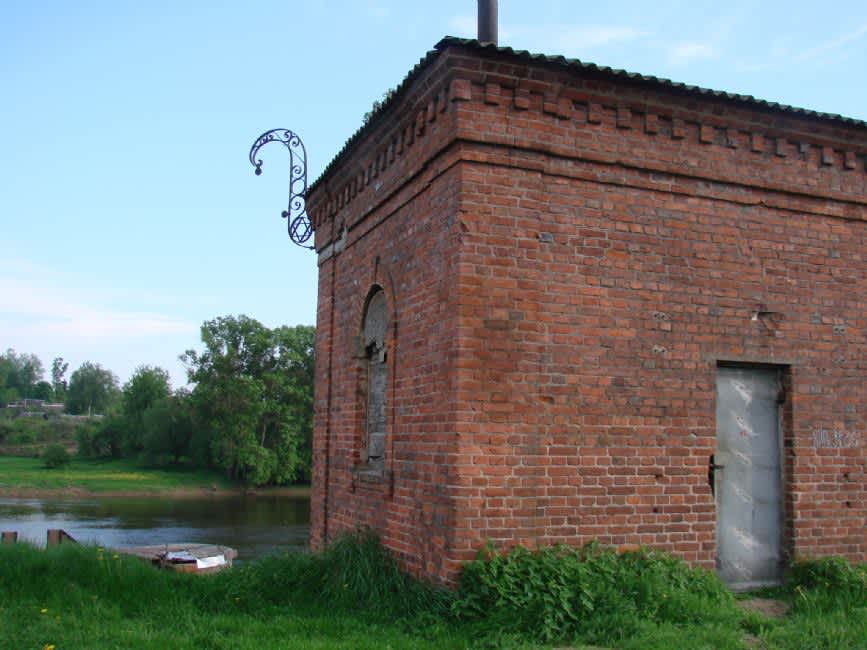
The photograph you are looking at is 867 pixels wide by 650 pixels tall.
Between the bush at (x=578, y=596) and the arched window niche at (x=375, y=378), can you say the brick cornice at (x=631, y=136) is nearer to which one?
the arched window niche at (x=375, y=378)

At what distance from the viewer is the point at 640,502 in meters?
7.15

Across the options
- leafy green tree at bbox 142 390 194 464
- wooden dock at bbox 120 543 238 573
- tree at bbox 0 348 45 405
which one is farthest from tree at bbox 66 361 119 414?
wooden dock at bbox 120 543 238 573

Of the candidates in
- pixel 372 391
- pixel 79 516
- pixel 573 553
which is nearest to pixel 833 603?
pixel 573 553

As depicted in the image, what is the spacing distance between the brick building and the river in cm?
1561

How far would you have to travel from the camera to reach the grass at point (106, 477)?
160 ft

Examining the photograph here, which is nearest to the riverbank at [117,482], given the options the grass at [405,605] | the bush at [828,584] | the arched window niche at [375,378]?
the arched window niche at [375,378]

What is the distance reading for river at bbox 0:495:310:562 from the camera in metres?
28.0

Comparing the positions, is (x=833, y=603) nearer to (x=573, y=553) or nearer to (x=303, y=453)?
(x=573, y=553)

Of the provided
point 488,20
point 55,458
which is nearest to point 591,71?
point 488,20

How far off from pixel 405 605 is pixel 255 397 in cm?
4754

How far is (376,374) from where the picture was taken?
9094 millimetres

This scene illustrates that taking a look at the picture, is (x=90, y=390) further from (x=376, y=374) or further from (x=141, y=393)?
(x=376, y=374)

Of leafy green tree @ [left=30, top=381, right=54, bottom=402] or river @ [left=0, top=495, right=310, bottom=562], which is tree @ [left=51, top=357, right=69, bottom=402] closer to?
leafy green tree @ [left=30, top=381, right=54, bottom=402]

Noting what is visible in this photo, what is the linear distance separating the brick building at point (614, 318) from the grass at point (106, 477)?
46.0 meters
